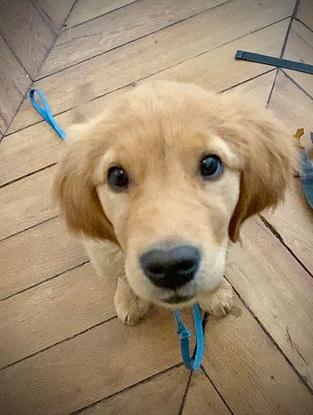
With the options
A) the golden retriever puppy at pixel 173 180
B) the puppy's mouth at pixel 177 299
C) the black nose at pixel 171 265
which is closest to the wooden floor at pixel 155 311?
A: the golden retriever puppy at pixel 173 180

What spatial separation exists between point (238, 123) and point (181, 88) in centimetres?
16

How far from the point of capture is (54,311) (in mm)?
1661

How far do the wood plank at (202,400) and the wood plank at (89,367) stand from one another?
9 cm

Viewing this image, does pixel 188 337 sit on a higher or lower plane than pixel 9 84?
lower

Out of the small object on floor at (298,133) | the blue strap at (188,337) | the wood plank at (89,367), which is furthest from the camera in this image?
the small object on floor at (298,133)

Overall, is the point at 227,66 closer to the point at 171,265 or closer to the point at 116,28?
the point at 116,28

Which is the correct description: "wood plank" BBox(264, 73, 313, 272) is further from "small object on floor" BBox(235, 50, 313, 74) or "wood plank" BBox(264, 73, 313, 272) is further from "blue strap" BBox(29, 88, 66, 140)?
"blue strap" BBox(29, 88, 66, 140)

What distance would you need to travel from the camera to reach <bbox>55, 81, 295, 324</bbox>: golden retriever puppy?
3.28 feet

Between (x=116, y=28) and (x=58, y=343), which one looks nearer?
(x=58, y=343)

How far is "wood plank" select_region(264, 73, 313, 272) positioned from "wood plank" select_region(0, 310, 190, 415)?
0.49 m

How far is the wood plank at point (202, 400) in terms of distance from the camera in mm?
1448

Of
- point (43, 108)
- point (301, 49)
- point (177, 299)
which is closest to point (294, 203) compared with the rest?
point (301, 49)

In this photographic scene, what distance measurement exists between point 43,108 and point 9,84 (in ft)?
0.86

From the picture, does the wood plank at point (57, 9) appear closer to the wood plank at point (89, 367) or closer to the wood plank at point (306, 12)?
the wood plank at point (306, 12)
